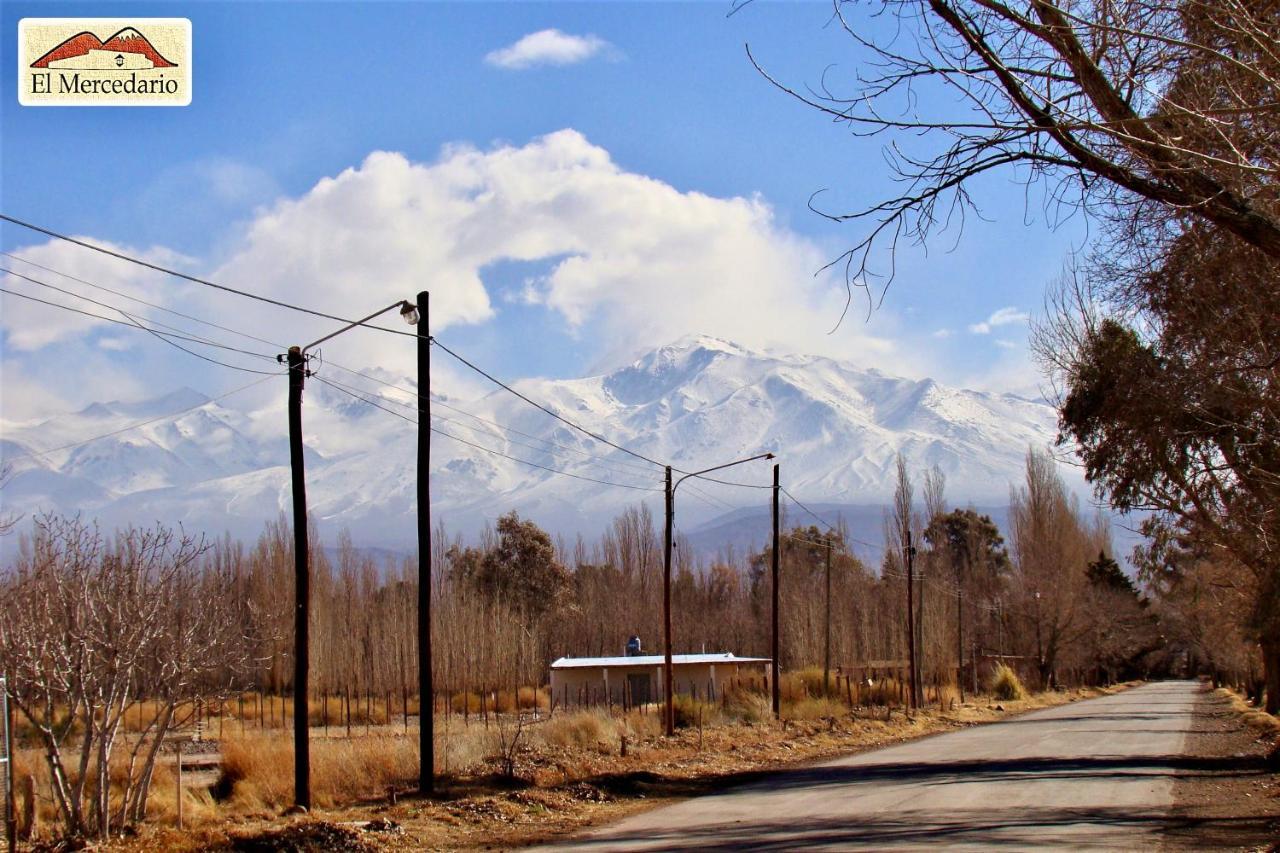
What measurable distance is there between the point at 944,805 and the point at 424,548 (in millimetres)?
8476

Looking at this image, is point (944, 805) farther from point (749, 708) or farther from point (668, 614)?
point (749, 708)

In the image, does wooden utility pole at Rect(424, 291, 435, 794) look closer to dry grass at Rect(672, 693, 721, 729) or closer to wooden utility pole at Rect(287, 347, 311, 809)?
wooden utility pole at Rect(287, 347, 311, 809)

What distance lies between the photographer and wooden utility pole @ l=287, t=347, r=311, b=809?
56.2ft

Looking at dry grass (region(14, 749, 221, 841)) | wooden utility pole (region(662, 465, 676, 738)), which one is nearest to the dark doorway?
wooden utility pole (region(662, 465, 676, 738))

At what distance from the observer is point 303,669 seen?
1728 centimetres

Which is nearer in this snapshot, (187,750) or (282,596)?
(187,750)

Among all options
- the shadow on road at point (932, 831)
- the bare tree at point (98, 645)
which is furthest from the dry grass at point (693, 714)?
the bare tree at point (98, 645)

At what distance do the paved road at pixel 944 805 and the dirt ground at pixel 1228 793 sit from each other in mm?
387

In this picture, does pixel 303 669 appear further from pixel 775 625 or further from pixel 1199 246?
pixel 775 625

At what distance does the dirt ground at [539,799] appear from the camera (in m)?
14.4

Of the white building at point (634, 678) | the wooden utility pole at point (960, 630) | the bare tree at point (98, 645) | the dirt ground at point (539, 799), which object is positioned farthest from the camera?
the wooden utility pole at point (960, 630)

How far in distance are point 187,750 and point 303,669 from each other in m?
23.8

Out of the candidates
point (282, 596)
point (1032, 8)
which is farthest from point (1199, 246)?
point (282, 596)

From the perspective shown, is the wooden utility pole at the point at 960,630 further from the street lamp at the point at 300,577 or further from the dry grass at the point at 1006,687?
the street lamp at the point at 300,577
